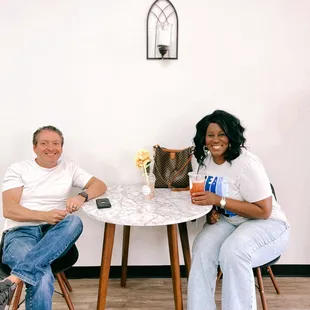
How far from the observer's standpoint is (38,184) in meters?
1.95

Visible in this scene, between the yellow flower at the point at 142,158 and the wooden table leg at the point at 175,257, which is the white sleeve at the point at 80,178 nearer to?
the yellow flower at the point at 142,158

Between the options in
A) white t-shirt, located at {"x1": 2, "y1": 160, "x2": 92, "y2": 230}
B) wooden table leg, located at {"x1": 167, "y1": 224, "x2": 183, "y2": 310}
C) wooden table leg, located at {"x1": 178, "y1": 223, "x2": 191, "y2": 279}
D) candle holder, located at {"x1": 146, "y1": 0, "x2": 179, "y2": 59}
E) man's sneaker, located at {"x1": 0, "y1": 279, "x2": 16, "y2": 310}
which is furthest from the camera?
candle holder, located at {"x1": 146, "y1": 0, "x2": 179, "y2": 59}

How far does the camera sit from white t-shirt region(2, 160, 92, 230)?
192 cm

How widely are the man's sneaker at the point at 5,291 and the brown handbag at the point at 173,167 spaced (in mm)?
1066

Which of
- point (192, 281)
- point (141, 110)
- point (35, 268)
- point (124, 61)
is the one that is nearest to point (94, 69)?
point (124, 61)

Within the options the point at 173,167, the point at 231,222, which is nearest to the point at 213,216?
the point at 231,222

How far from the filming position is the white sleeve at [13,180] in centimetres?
190

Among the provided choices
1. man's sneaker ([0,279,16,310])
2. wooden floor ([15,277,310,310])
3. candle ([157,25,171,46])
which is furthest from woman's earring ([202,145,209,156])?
man's sneaker ([0,279,16,310])

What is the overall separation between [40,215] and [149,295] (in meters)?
0.95

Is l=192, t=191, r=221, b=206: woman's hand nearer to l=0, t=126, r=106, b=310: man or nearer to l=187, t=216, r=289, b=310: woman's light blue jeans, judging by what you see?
l=187, t=216, r=289, b=310: woman's light blue jeans

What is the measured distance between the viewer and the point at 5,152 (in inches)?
89.6

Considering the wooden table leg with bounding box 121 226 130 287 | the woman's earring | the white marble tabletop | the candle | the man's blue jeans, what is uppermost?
the candle

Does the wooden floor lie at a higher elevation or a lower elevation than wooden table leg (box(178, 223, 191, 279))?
lower

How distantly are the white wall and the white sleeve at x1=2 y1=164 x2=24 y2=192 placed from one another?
36 cm
